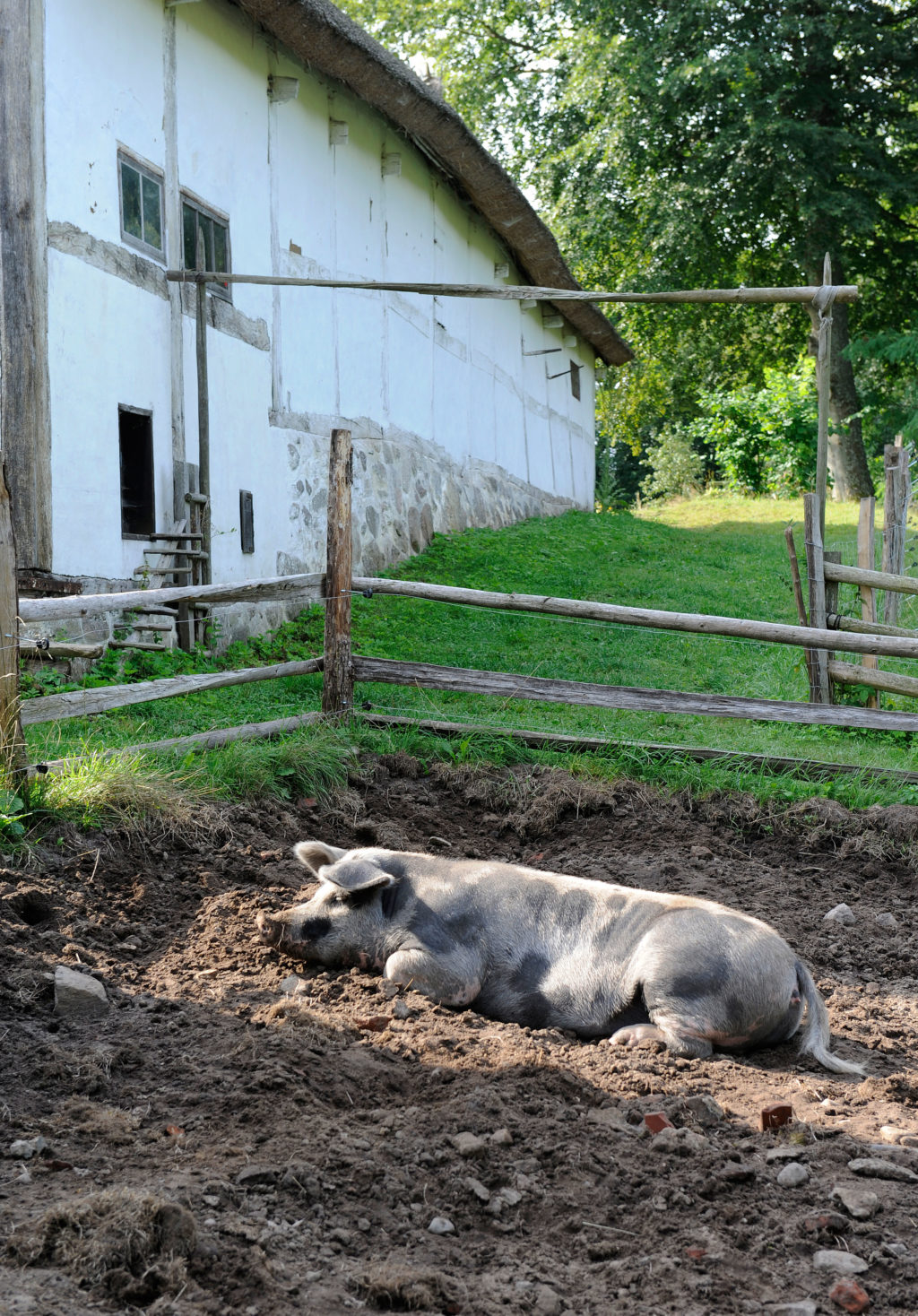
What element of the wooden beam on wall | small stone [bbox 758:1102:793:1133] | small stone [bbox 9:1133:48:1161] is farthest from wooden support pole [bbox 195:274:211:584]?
small stone [bbox 758:1102:793:1133]

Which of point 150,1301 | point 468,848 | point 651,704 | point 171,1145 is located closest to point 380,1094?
point 171,1145

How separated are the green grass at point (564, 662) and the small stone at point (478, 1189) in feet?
10.5

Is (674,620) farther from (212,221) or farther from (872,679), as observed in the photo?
(212,221)

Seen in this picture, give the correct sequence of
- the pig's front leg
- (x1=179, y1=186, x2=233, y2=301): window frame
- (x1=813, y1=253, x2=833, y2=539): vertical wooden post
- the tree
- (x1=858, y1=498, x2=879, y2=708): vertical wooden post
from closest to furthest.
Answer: the pig's front leg → (x1=813, y1=253, x2=833, y2=539): vertical wooden post → (x1=858, y1=498, x2=879, y2=708): vertical wooden post → (x1=179, y1=186, x2=233, y2=301): window frame → the tree

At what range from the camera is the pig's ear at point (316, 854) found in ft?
14.5

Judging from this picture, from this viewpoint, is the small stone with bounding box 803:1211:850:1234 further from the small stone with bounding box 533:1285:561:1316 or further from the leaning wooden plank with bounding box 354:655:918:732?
the leaning wooden plank with bounding box 354:655:918:732

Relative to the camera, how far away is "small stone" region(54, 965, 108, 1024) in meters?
3.68

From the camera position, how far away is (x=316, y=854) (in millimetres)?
4461

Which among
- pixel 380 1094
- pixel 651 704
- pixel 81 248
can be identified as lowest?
pixel 380 1094

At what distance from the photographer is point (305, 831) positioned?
223 inches

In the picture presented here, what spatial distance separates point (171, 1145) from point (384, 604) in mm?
8873

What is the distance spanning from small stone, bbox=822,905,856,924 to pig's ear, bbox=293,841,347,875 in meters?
2.15

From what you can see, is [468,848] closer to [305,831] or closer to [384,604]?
[305,831]

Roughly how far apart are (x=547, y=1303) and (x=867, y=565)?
7.19 metres
